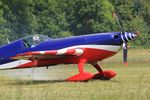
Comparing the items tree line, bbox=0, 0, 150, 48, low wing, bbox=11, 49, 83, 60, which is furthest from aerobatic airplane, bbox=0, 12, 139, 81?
tree line, bbox=0, 0, 150, 48

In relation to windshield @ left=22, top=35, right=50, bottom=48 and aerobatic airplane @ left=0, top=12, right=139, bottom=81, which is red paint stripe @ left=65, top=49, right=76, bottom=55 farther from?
windshield @ left=22, top=35, right=50, bottom=48

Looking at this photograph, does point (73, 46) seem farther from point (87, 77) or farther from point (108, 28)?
point (108, 28)

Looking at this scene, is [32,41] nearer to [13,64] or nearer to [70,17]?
[13,64]

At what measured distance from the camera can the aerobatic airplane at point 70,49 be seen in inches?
794

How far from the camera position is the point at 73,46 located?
20.4m

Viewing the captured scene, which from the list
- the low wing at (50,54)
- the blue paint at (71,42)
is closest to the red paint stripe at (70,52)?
the low wing at (50,54)

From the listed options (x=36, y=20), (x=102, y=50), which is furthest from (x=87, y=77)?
(x=36, y=20)

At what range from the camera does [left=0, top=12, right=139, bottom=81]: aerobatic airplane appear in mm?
20156

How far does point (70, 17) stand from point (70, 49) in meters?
58.1

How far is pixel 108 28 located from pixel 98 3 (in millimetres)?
3611

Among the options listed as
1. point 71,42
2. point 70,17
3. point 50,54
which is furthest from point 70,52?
point 70,17

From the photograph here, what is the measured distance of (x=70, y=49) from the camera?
20344 millimetres

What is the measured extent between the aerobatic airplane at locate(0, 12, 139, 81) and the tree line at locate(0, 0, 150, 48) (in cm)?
4339

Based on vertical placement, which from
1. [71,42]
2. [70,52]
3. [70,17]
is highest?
[71,42]
